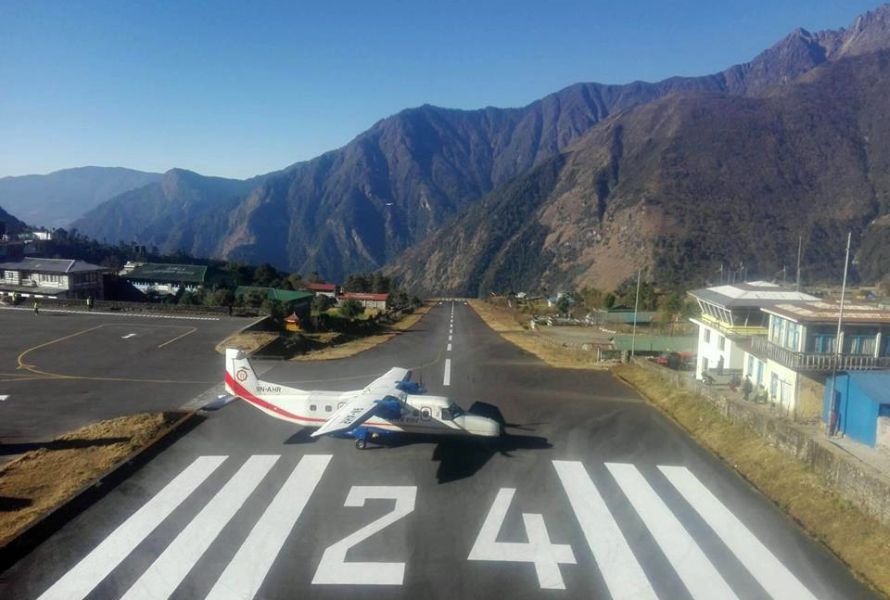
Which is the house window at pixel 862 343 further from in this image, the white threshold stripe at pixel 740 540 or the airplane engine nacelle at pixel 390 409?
the airplane engine nacelle at pixel 390 409

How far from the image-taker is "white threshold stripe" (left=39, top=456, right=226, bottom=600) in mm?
13914

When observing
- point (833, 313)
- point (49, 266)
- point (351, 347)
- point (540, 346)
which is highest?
point (833, 313)

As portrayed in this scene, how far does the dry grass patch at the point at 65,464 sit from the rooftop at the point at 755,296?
3178cm

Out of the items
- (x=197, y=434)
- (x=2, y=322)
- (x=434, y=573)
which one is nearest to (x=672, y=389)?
(x=434, y=573)

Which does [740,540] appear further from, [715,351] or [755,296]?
[715,351]

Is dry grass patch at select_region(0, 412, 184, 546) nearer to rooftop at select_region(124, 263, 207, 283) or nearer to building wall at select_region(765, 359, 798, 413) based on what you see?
building wall at select_region(765, 359, 798, 413)

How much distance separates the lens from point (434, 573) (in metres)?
14.8

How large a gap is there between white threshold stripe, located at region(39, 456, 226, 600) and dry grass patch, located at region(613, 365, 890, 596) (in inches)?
761

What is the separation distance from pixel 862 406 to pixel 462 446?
15.2 metres

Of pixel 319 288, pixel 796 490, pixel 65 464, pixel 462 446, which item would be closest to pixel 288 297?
pixel 319 288

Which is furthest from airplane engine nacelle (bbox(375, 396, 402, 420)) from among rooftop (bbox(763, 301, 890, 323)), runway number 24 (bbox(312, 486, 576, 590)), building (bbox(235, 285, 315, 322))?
building (bbox(235, 285, 315, 322))

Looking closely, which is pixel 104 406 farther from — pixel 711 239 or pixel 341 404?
pixel 711 239

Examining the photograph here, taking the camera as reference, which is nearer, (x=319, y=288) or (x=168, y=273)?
(x=168, y=273)

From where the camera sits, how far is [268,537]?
645 inches
